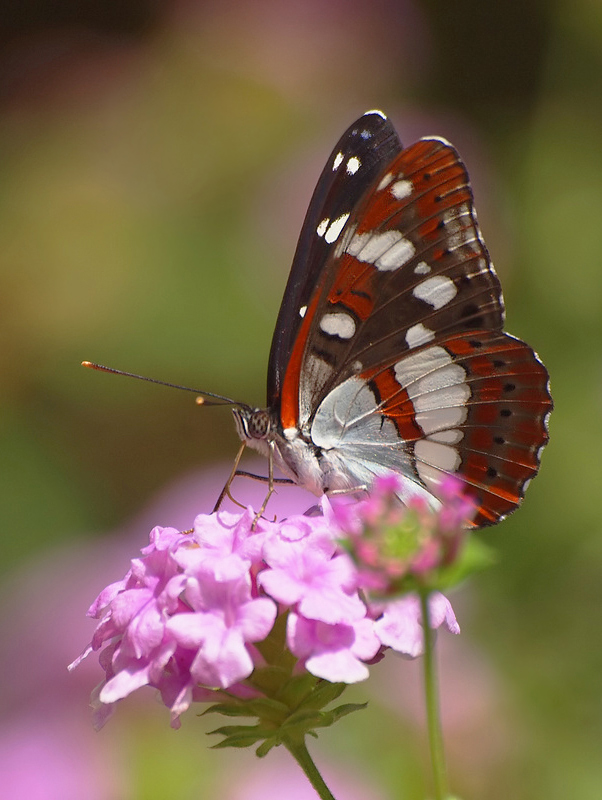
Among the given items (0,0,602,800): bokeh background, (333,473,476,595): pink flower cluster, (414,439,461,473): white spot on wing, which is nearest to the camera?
(333,473,476,595): pink flower cluster

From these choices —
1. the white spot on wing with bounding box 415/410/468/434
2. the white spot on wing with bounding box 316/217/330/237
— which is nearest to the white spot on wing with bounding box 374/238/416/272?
the white spot on wing with bounding box 316/217/330/237

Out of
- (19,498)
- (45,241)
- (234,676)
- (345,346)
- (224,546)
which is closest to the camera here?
(234,676)

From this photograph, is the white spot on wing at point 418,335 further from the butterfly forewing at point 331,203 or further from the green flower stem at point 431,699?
the green flower stem at point 431,699

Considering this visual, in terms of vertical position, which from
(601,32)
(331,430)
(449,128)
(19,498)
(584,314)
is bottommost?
(19,498)

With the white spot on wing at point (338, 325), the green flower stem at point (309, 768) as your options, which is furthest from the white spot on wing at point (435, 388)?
the green flower stem at point (309, 768)

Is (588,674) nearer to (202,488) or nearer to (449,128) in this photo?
(202,488)

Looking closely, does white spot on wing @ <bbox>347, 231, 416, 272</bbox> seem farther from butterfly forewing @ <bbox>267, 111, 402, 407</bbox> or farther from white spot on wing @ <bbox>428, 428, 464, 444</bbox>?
white spot on wing @ <bbox>428, 428, 464, 444</bbox>

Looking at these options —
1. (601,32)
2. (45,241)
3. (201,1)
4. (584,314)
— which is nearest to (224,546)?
(584,314)

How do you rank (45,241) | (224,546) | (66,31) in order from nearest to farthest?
1. (224,546)
2. (45,241)
3. (66,31)
